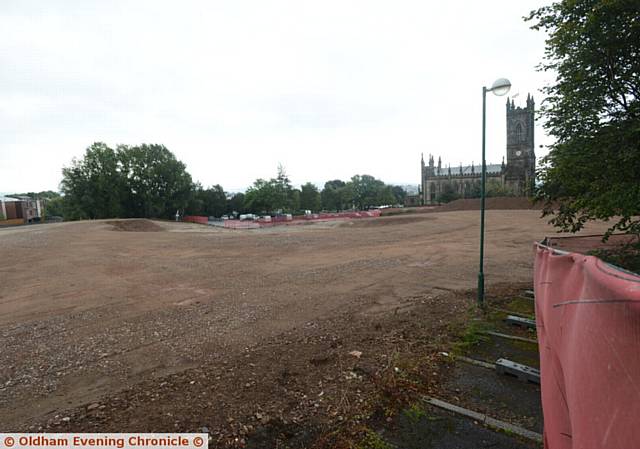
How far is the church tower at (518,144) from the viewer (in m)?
87.6

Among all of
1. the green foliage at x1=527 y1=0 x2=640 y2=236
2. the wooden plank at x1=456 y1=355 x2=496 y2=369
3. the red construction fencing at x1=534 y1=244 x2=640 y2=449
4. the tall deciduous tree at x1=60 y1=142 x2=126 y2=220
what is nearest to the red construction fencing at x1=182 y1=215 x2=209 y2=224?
the tall deciduous tree at x1=60 y1=142 x2=126 y2=220

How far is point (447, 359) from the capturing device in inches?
212

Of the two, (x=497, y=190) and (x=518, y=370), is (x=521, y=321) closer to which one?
(x=518, y=370)

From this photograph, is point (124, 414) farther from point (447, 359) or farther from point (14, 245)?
point (14, 245)

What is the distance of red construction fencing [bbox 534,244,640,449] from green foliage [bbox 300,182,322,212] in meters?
89.0

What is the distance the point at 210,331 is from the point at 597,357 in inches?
270

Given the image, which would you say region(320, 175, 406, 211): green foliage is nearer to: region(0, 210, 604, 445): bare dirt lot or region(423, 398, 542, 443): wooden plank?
region(0, 210, 604, 445): bare dirt lot

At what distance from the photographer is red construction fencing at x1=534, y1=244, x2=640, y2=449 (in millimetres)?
1235

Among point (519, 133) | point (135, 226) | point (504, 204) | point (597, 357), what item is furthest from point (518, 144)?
point (597, 357)

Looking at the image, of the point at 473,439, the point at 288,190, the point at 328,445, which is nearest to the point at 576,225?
the point at 473,439

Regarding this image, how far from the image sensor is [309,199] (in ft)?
301

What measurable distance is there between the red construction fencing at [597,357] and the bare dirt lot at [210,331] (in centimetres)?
285

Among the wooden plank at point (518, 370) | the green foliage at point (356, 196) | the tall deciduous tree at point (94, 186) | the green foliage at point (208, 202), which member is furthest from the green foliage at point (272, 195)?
the wooden plank at point (518, 370)

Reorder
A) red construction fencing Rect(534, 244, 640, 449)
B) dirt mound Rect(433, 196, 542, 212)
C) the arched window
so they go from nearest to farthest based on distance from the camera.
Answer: red construction fencing Rect(534, 244, 640, 449)
dirt mound Rect(433, 196, 542, 212)
the arched window
